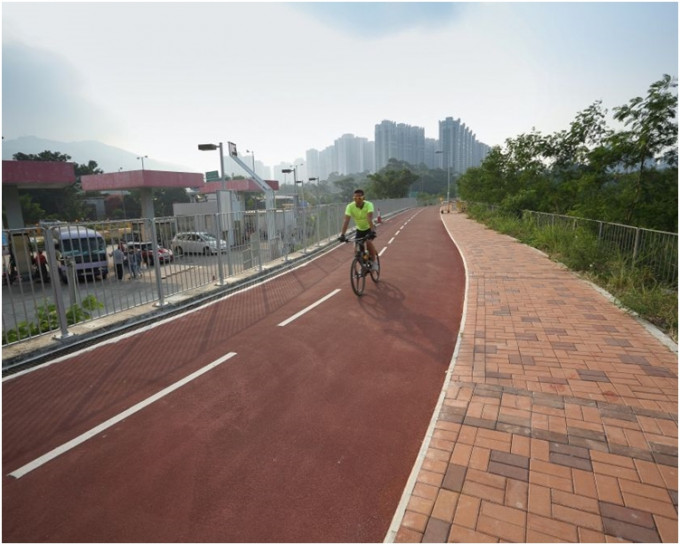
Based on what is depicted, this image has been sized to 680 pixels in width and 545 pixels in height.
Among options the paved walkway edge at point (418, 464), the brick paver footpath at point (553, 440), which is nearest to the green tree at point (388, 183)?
the brick paver footpath at point (553, 440)

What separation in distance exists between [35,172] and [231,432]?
926 inches

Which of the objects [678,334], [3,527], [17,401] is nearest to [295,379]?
[3,527]

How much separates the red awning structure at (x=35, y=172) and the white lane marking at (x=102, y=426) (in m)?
21.1

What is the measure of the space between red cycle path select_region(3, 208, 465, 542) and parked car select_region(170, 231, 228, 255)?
2.01m

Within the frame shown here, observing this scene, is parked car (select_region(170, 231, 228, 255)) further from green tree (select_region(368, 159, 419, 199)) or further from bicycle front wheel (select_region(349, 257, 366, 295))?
green tree (select_region(368, 159, 419, 199))

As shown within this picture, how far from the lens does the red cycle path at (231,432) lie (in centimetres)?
260

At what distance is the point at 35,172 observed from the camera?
2022 cm

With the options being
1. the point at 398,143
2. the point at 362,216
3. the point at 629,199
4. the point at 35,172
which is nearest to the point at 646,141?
the point at 629,199

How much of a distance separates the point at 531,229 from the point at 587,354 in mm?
12875

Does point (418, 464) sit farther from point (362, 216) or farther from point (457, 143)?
point (457, 143)

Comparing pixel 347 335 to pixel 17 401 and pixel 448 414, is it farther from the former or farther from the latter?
pixel 17 401

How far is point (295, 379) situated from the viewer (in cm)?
452

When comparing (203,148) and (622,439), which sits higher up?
(203,148)

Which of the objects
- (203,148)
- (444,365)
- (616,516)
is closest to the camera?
(616,516)
